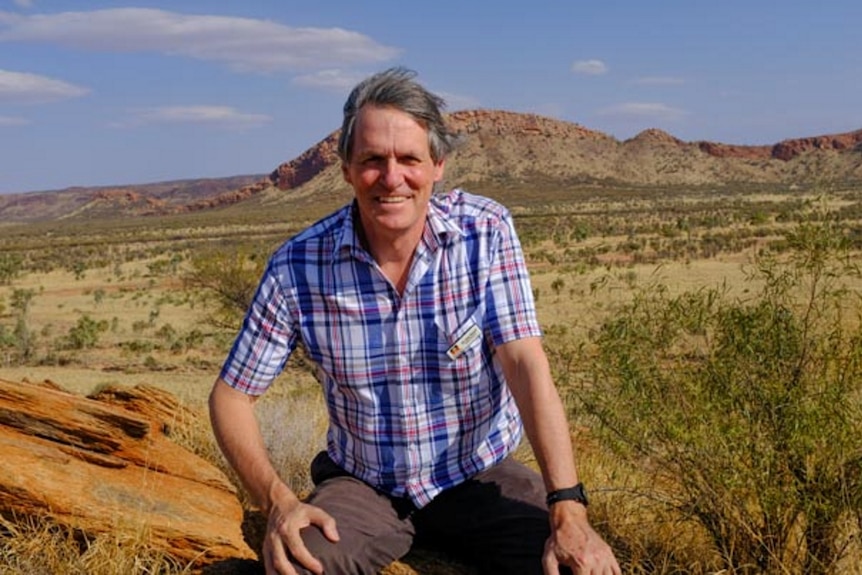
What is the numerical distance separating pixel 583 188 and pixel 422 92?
9572 cm

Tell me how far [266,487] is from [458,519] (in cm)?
71

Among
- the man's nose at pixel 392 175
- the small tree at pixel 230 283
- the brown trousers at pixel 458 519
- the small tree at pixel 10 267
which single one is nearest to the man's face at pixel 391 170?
the man's nose at pixel 392 175

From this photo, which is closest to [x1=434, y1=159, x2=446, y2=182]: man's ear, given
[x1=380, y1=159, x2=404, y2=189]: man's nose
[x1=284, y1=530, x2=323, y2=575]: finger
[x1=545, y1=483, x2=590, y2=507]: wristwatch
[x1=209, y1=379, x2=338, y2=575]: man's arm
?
[x1=380, y1=159, x2=404, y2=189]: man's nose

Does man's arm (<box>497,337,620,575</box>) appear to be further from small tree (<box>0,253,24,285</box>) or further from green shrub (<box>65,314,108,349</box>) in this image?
small tree (<box>0,253,24,285</box>)

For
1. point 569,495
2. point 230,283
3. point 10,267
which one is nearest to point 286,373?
point 230,283

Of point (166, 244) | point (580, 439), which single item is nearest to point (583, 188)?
point (166, 244)

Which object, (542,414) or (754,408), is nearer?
(542,414)

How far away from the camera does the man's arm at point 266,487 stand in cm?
291

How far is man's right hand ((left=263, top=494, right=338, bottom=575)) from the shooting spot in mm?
2883

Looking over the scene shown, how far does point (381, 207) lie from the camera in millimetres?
3164

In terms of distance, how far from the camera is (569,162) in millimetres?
110188

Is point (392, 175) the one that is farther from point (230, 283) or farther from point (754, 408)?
point (230, 283)

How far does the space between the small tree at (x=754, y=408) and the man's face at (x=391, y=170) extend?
1536 millimetres

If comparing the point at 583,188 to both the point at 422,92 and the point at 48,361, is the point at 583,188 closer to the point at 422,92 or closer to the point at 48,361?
the point at 48,361
